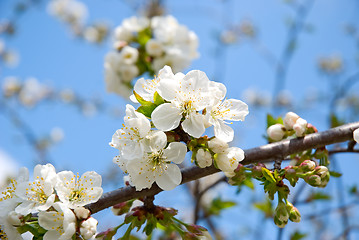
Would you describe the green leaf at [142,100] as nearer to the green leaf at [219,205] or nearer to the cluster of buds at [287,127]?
the cluster of buds at [287,127]

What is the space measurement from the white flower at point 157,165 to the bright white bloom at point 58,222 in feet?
0.89

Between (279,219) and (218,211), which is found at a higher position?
(218,211)

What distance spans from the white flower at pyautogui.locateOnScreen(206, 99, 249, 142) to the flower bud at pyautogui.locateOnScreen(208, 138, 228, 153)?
17 millimetres

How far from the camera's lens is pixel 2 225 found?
1355mm

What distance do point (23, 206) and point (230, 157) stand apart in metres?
0.89

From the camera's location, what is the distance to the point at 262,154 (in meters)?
1.48

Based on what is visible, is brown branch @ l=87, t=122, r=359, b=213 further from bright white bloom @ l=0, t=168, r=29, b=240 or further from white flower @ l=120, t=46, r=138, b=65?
white flower @ l=120, t=46, r=138, b=65

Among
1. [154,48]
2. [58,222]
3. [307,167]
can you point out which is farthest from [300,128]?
[154,48]

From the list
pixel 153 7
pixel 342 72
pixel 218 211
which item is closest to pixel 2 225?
pixel 218 211

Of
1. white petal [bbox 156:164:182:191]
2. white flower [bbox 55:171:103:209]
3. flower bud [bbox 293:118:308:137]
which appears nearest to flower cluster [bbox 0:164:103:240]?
white flower [bbox 55:171:103:209]

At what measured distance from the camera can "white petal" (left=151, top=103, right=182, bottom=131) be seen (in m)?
1.28

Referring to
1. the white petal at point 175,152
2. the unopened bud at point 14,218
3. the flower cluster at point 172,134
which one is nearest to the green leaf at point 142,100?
the flower cluster at point 172,134

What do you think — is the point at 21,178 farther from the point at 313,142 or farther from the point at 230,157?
the point at 313,142

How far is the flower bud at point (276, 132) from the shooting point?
1683 mm
